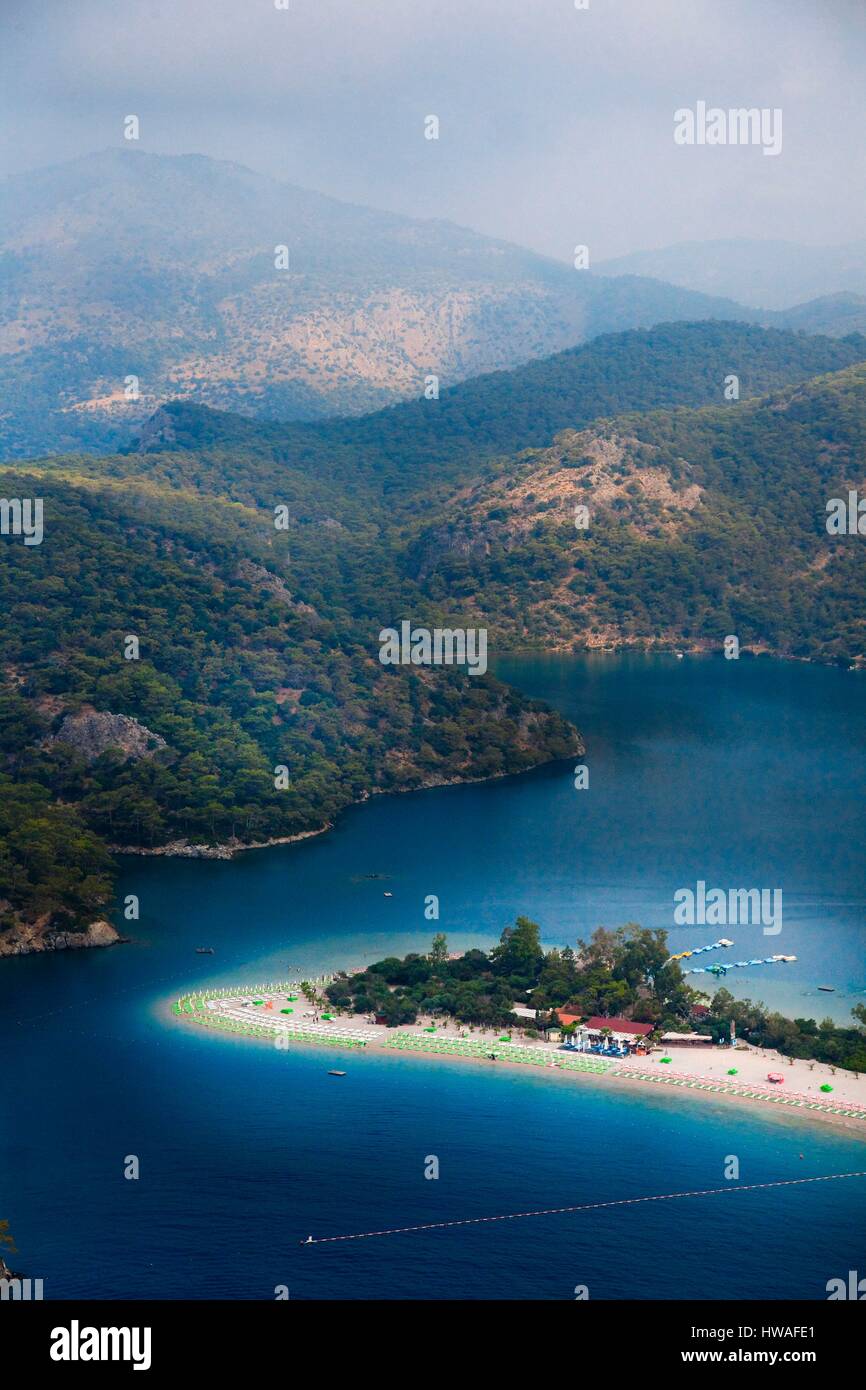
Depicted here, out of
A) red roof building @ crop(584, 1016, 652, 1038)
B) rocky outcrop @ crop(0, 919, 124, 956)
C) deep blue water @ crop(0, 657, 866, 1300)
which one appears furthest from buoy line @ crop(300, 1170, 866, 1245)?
rocky outcrop @ crop(0, 919, 124, 956)

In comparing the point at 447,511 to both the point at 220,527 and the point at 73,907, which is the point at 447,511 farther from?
the point at 73,907

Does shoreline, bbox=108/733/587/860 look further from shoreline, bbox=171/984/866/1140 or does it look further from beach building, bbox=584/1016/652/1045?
beach building, bbox=584/1016/652/1045

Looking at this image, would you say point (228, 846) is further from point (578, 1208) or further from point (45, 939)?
point (578, 1208)

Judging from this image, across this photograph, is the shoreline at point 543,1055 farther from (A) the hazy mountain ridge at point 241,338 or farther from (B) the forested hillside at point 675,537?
(A) the hazy mountain ridge at point 241,338

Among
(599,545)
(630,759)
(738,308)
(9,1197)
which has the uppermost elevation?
(738,308)
